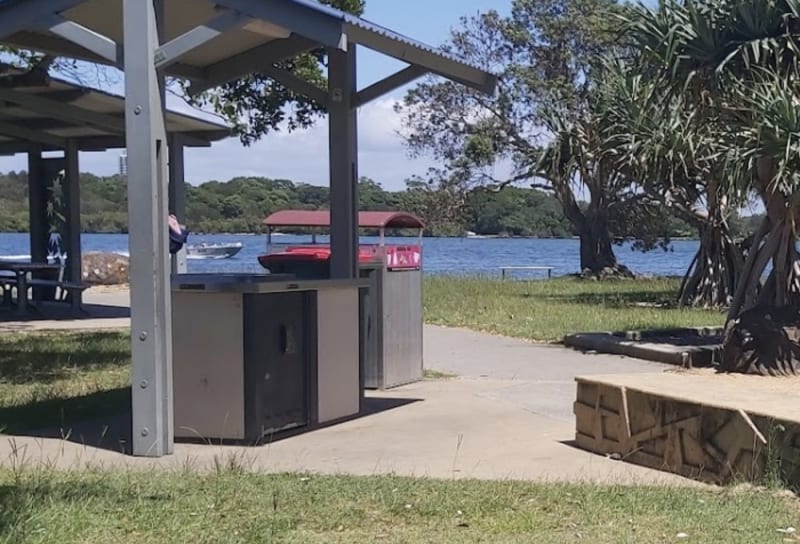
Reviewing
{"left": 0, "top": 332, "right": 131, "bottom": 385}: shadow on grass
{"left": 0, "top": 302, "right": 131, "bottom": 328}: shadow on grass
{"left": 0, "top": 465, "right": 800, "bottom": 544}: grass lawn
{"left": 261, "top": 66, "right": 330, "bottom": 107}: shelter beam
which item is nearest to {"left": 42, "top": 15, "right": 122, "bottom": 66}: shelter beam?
{"left": 261, "top": 66, "right": 330, "bottom": 107}: shelter beam

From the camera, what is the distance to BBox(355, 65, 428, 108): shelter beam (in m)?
9.52

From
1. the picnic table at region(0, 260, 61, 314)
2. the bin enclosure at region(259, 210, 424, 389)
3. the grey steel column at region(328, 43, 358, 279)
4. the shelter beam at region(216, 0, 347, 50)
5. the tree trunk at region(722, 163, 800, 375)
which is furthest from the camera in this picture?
the picnic table at region(0, 260, 61, 314)

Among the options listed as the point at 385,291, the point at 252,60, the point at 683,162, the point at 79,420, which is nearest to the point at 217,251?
the point at 683,162

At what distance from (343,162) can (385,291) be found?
1.53 meters

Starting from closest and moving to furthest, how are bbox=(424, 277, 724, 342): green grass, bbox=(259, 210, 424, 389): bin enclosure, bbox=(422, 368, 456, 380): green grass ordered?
bbox=(259, 210, 424, 389): bin enclosure < bbox=(422, 368, 456, 380): green grass < bbox=(424, 277, 724, 342): green grass

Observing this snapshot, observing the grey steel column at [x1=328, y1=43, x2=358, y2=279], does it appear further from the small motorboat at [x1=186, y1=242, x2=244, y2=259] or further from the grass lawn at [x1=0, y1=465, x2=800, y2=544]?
the small motorboat at [x1=186, y1=242, x2=244, y2=259]

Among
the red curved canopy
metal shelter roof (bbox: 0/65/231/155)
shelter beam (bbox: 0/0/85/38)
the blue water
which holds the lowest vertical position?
the blue water

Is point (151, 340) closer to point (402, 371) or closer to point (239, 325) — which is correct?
point (239, 325)

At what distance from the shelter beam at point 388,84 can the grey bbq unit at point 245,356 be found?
1950mm

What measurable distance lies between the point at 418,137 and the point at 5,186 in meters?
17.5

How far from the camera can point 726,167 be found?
38.2ft

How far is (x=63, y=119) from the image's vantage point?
16.0 m


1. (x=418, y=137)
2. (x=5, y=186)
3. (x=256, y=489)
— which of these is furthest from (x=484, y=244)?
(x=256, y=489)

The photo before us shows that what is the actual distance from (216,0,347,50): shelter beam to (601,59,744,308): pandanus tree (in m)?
6.34
